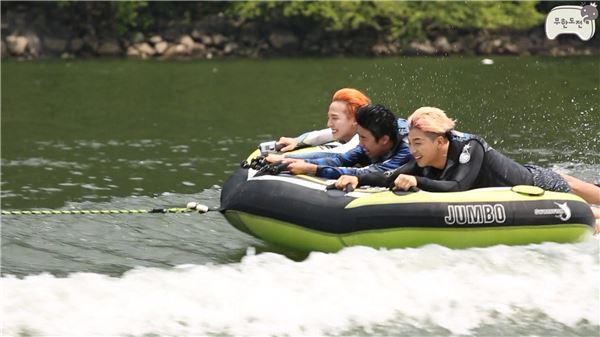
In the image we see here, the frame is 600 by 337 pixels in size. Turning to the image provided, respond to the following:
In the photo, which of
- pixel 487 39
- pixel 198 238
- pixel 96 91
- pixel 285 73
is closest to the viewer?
pixel 198 238

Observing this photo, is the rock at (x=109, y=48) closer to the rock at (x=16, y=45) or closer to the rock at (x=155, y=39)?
the rock at (x=155, y=39)

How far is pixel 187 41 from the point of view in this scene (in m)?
26.7

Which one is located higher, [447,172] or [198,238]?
[447,172]

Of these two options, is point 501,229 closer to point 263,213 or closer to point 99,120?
point 263,213

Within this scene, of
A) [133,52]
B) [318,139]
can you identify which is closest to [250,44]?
[133,52]

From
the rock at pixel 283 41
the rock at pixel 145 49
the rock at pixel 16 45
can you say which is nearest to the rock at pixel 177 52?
the rock at pixel 145 49

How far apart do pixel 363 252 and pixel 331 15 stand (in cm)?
2135

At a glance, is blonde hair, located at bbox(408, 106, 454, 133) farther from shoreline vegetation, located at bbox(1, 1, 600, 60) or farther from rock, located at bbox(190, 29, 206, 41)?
rock, located at bbox(190, 29, 206, 41)

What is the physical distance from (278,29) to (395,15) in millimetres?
3134

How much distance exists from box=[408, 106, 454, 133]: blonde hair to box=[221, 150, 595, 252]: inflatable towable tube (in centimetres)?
39

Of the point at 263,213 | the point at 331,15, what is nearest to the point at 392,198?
the point at 263,213

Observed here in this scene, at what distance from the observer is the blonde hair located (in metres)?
6.23

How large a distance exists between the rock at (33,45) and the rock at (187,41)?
3.57 meters

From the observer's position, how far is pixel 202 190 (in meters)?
9.11
